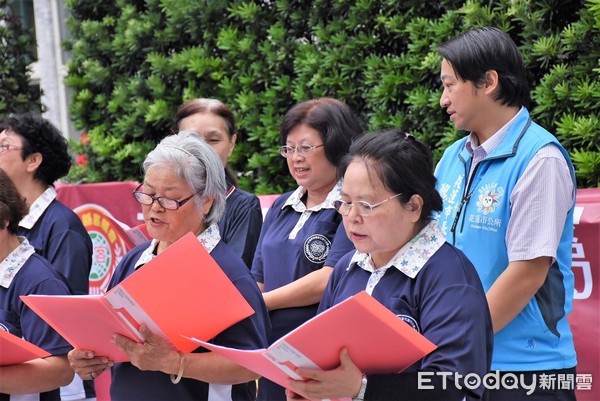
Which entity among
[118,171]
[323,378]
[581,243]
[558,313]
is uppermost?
[323,378]

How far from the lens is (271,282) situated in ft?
12.5

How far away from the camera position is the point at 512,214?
A: 120 inches

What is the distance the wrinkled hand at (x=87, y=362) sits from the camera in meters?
2.87

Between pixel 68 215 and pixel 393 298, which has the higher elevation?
pixel 393 298

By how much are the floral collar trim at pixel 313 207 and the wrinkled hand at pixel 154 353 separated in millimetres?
1278

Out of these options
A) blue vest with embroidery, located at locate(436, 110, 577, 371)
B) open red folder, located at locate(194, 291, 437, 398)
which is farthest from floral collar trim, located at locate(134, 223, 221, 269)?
blue vest with embroidery, located at locate(436, 110, 577, 371)

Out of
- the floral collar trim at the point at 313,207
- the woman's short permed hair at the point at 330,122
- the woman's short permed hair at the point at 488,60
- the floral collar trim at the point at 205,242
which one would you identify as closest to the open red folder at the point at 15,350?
the floral collar trim at the point at 205,242

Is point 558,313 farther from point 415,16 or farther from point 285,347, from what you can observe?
point 415,16

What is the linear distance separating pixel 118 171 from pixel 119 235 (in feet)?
3.49

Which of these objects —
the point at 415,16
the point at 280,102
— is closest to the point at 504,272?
the point at 415,16

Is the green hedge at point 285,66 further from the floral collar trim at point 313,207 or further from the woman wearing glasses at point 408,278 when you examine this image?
the woman wearing glasses at point 408,278

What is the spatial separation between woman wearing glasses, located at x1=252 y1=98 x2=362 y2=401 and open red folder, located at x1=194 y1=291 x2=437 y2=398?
1.12 metres

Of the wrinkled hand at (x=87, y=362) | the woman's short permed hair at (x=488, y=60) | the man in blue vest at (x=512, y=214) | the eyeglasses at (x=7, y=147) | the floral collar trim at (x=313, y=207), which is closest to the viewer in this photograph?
the wrinkled hand at (x=87, y=362)

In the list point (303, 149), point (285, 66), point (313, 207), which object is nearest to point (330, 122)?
point (303, 149)
